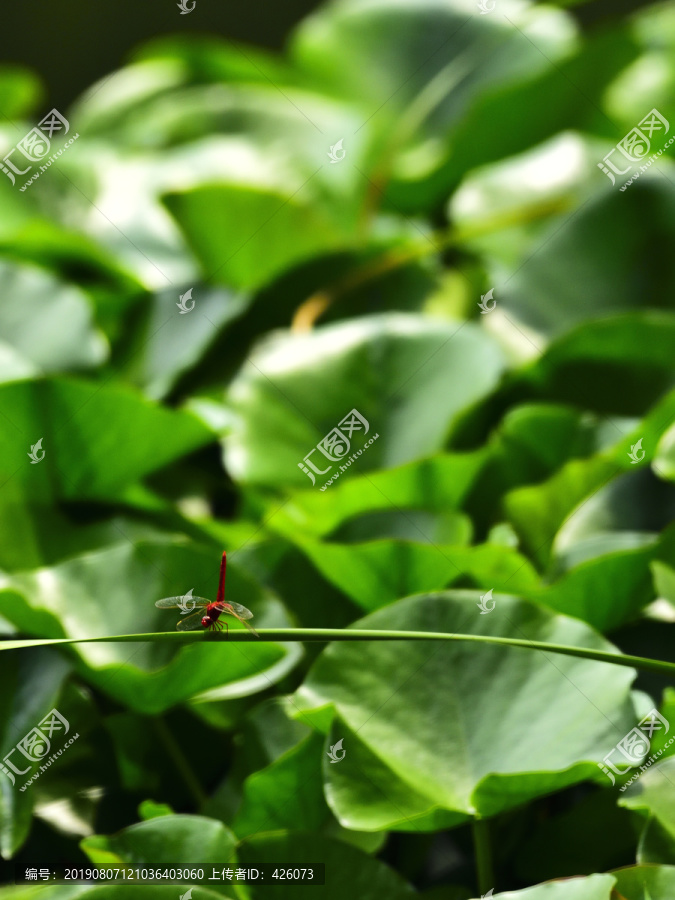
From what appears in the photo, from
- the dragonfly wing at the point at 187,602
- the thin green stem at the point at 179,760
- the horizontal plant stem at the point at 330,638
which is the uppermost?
the horizontal plant stem at the point at 330,638

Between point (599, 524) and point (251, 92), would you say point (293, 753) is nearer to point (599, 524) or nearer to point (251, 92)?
point (599, 524)

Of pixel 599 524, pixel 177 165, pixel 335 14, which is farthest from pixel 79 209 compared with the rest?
pixel 599 524

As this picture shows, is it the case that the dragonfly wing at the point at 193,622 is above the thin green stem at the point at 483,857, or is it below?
above

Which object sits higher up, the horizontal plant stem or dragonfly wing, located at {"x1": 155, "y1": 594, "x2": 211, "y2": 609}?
the horizontal plant stem

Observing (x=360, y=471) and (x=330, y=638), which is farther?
(x=360, y=471)
